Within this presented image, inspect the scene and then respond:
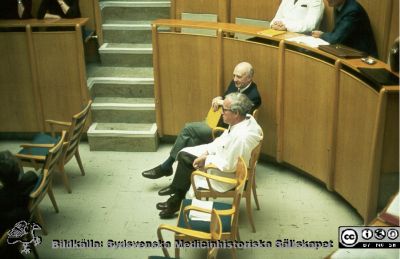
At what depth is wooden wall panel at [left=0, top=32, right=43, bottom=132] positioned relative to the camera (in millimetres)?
6512

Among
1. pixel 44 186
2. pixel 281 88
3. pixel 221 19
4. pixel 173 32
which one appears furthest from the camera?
pixel 221 19

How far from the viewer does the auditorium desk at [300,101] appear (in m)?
4.62

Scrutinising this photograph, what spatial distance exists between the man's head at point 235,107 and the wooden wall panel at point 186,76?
1490mm

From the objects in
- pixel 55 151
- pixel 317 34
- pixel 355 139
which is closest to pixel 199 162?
pixel 55 151

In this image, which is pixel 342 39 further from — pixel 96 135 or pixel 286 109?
pixel 96 135

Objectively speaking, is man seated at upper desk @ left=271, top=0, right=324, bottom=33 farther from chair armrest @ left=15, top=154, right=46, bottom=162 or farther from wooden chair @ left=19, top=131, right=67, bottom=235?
chair armrest @ left=15, top=154, right=46, bottom=162

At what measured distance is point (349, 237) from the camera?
361cm

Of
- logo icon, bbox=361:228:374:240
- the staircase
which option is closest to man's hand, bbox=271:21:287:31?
the staircase

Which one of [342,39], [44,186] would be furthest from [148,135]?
[342,39]

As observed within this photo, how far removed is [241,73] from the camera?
5.48 m

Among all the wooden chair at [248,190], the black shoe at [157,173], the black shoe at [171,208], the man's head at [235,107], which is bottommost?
the black shoe at [171,208]

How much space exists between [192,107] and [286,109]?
119 centimetres

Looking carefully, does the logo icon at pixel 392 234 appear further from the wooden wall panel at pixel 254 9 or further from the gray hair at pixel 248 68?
the wooden wall panel at pixel 254 9

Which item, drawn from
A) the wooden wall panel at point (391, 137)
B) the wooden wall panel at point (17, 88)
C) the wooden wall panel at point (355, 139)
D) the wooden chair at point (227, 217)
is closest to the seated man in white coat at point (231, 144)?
the wooden chair at point (227, 217)
